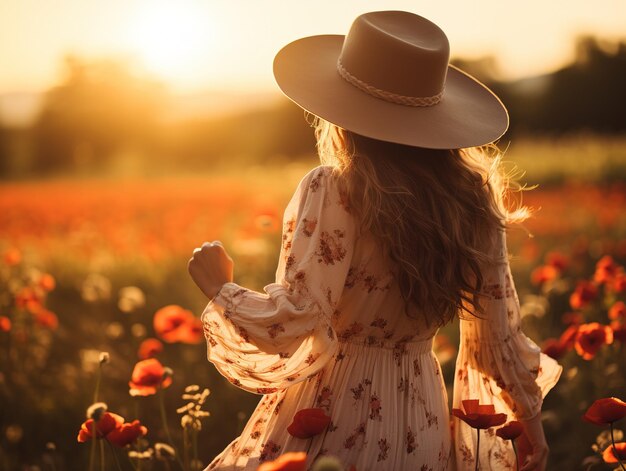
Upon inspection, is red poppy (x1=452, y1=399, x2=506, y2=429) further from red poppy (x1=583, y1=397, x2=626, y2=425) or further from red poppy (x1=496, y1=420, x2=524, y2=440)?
red poppy (x1=583, y1=397, x2=626, y2=425)

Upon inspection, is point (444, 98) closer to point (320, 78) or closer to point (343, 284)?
point (320, 78)

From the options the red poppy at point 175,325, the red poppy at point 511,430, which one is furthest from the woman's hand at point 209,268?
the red poppy at point 175,325

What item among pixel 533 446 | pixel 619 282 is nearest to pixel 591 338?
pixel 533 446

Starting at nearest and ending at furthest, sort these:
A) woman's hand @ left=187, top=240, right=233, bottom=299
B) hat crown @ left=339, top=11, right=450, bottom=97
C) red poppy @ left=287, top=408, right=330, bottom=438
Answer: red poppy @ left=287, top=408, right=330, bottom=438 < woman's hand @ left=187, top=240, right=233, bottom=299 < hat crown @ left=339, top=11, right=450, bottom=97

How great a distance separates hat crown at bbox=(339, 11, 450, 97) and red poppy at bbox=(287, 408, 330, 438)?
89cm

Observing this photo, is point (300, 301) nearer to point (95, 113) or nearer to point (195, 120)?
point (95, 113)

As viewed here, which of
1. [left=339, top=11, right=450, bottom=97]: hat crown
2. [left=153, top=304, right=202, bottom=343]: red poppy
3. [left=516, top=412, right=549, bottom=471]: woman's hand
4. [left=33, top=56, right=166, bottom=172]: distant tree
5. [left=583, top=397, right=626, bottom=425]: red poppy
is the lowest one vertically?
[left=33, top=56, right=166, bottom=172]: distant tree

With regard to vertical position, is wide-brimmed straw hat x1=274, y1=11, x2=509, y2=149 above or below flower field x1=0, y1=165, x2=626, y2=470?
above

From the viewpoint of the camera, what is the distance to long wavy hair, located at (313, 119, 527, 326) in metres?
1.90

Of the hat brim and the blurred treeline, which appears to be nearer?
the hat brim

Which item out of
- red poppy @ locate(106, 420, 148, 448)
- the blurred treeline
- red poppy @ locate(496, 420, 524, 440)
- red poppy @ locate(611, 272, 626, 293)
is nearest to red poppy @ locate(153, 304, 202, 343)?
red poppy @ locate(106, 420, 148, 448)

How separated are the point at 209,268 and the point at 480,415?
30.9 inches

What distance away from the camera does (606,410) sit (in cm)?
196

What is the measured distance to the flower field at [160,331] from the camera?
2.80 metres
